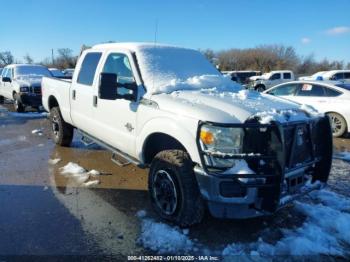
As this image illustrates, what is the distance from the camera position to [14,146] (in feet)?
25.4

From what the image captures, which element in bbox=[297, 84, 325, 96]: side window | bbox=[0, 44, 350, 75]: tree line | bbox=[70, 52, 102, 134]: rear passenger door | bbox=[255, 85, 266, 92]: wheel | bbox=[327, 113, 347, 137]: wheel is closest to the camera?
bbox=[70, 52, 102, 134]: rear passenger door

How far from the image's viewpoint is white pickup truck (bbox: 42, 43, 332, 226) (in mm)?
3420

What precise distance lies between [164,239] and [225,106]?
1467 millimetres

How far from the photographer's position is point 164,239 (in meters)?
3.65

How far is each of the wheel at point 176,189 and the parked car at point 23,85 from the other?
9937 millimetres

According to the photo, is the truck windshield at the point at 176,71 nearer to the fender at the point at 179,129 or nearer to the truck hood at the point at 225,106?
the truck hood at the point at 225,106

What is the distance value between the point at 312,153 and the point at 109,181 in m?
2.95

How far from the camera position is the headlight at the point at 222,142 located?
3424 mm

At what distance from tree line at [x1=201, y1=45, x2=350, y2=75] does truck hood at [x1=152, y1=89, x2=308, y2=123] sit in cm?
6138

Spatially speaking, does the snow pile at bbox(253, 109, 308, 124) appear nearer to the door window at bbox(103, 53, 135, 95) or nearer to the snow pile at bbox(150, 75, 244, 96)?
the snow pile at bbox(150, 75, 244, 96)

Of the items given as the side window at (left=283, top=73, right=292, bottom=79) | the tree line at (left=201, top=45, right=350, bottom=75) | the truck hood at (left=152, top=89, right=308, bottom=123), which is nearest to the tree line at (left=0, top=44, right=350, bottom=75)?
the tree line at (left=201, top=45, right=350, bottom=75)

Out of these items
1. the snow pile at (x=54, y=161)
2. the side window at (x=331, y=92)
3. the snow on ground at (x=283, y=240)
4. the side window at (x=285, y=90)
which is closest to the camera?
the snow on ground at (x=283, y=240)

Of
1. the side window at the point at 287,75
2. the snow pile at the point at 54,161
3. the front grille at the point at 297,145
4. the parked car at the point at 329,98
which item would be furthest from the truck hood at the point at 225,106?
the side window at the point at 287,75

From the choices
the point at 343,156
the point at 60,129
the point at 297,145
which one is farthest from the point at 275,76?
the point at 297,145
